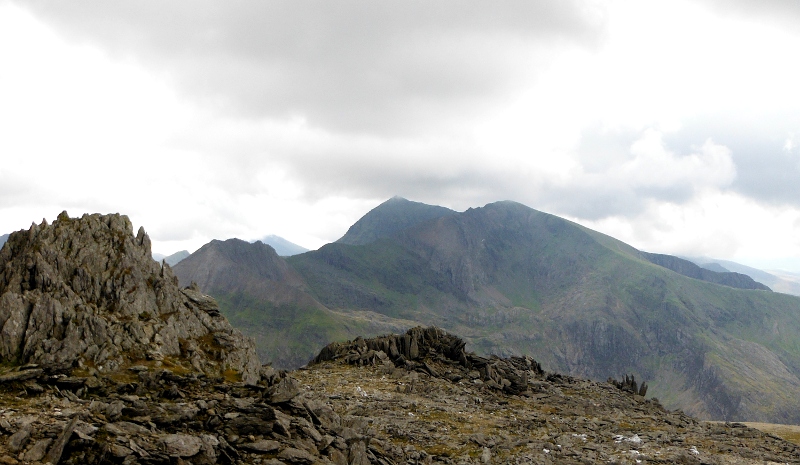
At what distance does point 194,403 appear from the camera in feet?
90.7

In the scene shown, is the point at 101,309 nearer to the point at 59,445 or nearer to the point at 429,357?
the point at 59,445

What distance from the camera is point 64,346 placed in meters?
32.0

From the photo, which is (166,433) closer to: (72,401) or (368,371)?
(72,401)

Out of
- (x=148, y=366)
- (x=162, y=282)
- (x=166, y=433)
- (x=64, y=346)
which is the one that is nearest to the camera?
(x=166, y=433)

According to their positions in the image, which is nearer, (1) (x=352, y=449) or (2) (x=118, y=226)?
(1) (x=352, y=449)

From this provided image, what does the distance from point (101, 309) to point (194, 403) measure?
1707 centimetres

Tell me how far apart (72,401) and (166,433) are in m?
6.75

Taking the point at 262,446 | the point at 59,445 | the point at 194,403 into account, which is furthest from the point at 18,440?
the point at 262,446

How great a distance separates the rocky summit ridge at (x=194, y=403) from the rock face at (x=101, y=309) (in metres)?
0.12

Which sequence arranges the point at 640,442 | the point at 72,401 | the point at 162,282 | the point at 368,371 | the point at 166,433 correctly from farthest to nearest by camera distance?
the point at 368,371, the point at 162,282, the point at 640,442, the point at 72,401, the point at 166,433

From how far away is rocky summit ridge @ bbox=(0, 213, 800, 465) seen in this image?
2322 centimetres

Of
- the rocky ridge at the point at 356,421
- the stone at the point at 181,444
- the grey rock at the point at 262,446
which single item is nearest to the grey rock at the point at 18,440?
the rocky ridge at the point at 356,421

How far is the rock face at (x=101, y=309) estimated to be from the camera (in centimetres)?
3225

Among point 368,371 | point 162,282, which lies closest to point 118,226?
point 162,282
